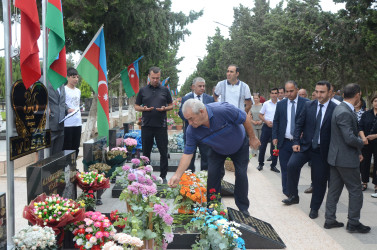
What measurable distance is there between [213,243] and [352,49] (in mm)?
13277

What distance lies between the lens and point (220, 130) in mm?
4672

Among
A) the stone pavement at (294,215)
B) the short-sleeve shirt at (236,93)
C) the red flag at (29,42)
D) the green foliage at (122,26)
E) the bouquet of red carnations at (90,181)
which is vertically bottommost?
the stone pavement at (294,215)

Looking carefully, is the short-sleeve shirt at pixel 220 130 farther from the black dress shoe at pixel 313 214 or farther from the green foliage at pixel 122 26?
the green foliage at pixel 122 26

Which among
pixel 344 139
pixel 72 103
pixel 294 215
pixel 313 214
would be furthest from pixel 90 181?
pixel 344 139

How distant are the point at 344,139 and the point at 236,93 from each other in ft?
8.76

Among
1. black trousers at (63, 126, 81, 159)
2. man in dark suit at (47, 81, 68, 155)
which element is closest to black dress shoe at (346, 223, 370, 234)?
man in dark suit at (47, 81, 68, 155)

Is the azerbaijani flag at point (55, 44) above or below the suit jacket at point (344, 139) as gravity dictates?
above

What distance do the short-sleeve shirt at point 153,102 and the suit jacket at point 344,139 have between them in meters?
3.22

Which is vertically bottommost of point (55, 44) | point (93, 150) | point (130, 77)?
point (93, 150)

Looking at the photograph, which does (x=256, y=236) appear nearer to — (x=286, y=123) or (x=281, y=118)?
(x=286, y=123)

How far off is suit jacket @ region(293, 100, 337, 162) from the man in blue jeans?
118 centimetres

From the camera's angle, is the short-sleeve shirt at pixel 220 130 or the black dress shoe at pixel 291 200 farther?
the black dress shoe at pixel 291 200

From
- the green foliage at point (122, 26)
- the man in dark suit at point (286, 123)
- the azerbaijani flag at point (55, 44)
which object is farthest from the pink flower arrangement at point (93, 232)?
the green foliage at point (122, 26)

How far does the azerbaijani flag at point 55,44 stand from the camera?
5.03m
